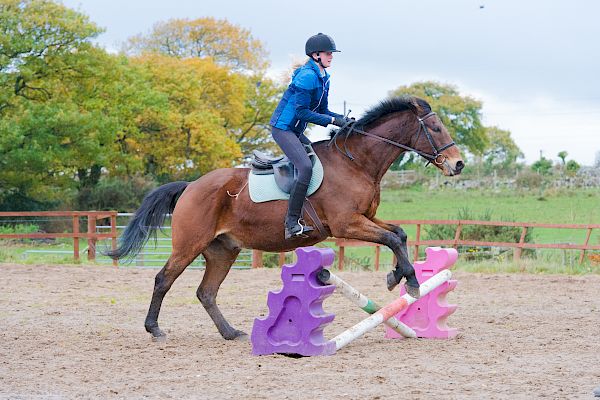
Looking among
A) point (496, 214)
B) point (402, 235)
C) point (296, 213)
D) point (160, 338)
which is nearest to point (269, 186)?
point (296, 213)

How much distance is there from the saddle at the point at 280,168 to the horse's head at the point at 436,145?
0.98 meters

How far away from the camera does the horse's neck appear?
7.86 meters

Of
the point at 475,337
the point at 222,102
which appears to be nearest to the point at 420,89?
the point at 222,102

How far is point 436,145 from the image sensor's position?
7.74 meters

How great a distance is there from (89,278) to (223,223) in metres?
7.40

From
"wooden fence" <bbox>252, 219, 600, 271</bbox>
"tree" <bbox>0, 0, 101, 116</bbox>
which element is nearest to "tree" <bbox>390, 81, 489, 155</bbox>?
"tree" <bbox>0, 0, 101, 116</bbox>

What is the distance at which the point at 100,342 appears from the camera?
8.20 meters

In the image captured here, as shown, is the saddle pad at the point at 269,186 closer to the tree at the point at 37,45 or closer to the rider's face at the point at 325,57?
the rider's face at the point at 325,57

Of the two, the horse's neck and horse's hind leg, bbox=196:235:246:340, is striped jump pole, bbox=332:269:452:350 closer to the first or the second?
the horse's neck

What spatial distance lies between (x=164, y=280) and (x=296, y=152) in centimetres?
187

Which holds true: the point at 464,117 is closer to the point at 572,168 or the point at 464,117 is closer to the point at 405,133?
the point at 572,168

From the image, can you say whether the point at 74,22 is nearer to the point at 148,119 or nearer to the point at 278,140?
the point at 148,119

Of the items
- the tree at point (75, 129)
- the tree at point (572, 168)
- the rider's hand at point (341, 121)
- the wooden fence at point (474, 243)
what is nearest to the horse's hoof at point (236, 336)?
the rider's hand at point (341, 121)

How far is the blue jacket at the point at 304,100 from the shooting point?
7609 mm
